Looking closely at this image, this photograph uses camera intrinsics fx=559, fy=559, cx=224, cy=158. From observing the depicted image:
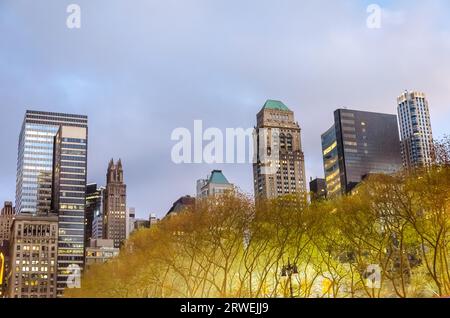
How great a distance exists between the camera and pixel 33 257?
392 feet

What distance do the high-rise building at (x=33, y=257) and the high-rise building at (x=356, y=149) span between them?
203ft

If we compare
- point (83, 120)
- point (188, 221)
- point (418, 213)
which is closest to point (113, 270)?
point (188, 221)

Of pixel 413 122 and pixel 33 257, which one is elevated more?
pixel 413 122

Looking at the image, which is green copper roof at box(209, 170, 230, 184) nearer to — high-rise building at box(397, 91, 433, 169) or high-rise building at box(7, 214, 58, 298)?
high-rise building at box(7, 214, 58, 298)

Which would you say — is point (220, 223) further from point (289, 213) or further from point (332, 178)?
point (332, 178)

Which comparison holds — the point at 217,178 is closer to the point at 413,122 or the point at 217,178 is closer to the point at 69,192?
the point at 69,192

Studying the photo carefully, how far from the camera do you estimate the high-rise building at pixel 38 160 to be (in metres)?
145

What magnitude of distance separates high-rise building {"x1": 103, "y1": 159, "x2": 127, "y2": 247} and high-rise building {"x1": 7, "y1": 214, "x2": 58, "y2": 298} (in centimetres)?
5843

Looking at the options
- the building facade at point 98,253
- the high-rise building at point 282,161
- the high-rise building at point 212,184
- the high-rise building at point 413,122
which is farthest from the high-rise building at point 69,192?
the high-rise building at point 413,122

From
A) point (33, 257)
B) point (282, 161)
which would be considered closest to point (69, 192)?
point (33, 257)

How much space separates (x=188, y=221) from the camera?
3503cm

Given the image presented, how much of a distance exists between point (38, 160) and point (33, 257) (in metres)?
42.9

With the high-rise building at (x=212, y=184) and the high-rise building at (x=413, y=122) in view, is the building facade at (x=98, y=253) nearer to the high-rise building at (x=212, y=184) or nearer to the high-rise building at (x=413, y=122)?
the high-rise building at (x=212, y=184)
